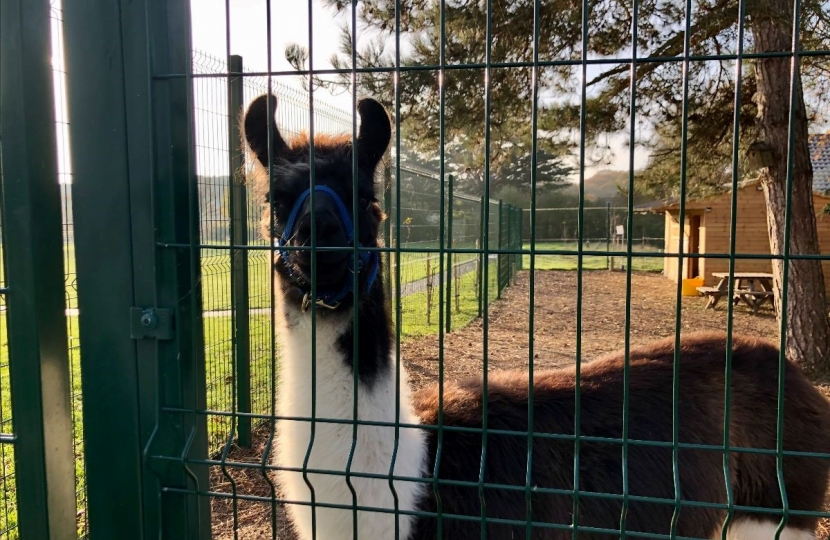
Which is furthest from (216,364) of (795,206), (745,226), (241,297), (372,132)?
(745,226)

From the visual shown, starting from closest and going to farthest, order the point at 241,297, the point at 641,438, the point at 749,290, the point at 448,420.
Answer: the point at 448,420 → the point at 641,438 → the point at 241,297 → the point at 749,290

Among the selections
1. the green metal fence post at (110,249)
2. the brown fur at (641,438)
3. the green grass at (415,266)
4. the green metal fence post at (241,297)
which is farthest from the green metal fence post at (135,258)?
the green grass at (415,266)

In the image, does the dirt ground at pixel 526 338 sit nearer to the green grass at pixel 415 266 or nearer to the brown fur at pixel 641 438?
the brown fur at pixel 641 438

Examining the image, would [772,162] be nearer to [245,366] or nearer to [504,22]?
[504,22]

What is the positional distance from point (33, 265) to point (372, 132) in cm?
133

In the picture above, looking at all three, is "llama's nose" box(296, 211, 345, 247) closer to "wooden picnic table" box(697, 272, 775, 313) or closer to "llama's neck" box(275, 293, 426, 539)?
"llama's neck" box(275, 293, 426, 539)

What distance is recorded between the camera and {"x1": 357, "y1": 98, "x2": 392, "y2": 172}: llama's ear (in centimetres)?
239

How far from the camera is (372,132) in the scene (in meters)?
2.48

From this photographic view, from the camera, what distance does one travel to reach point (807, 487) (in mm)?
3230

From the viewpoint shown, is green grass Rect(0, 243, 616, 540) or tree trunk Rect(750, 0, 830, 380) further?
tree trunk Rect(750, 0, 830, 380)

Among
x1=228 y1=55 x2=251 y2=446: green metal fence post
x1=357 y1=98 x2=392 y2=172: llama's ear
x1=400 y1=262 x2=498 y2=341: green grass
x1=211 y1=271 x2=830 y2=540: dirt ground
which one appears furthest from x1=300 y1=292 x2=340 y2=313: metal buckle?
x1=400 y1=262 x2=498 y2=341: green grass

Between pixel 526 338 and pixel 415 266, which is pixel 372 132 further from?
pixel 415 266

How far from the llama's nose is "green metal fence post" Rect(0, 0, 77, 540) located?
0.84 meters

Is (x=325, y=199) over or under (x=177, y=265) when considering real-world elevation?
over
